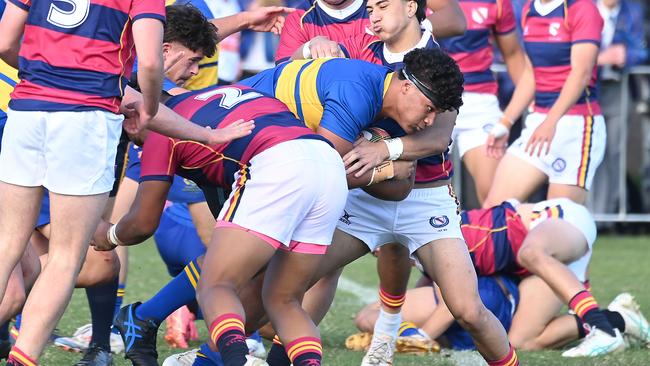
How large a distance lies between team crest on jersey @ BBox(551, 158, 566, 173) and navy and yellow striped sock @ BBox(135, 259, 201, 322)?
3.20 metres

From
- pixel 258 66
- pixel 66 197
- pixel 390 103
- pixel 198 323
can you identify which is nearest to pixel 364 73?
pixel 390 103

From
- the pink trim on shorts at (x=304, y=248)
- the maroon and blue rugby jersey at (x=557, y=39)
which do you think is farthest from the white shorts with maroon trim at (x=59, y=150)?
the maroon and blue rugby jersey at (x=557, y=39)

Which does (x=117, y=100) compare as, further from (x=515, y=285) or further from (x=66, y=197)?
(x=515, y=285)

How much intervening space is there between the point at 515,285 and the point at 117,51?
120 inches

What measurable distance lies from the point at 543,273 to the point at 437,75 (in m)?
1.92

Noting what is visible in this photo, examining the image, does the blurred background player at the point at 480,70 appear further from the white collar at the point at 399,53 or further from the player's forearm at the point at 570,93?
the white collar at the point at 399,53

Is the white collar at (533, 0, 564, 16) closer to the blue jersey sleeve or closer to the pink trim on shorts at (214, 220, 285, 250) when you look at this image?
the blue jersey sleeve

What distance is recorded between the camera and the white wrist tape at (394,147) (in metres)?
4.99

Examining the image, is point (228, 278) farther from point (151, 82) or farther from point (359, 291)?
point (359, 291)

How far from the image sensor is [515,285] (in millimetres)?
6820

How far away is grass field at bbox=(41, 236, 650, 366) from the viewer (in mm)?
6070

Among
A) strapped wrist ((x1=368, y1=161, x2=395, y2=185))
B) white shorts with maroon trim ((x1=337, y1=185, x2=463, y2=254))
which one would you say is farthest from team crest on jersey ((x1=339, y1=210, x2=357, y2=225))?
strapped wrist ((x1=368, y1=161, x2=395, y2=185))

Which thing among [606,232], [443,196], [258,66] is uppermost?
[443,196]

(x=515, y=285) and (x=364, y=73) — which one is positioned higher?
(x=364, y=73)
